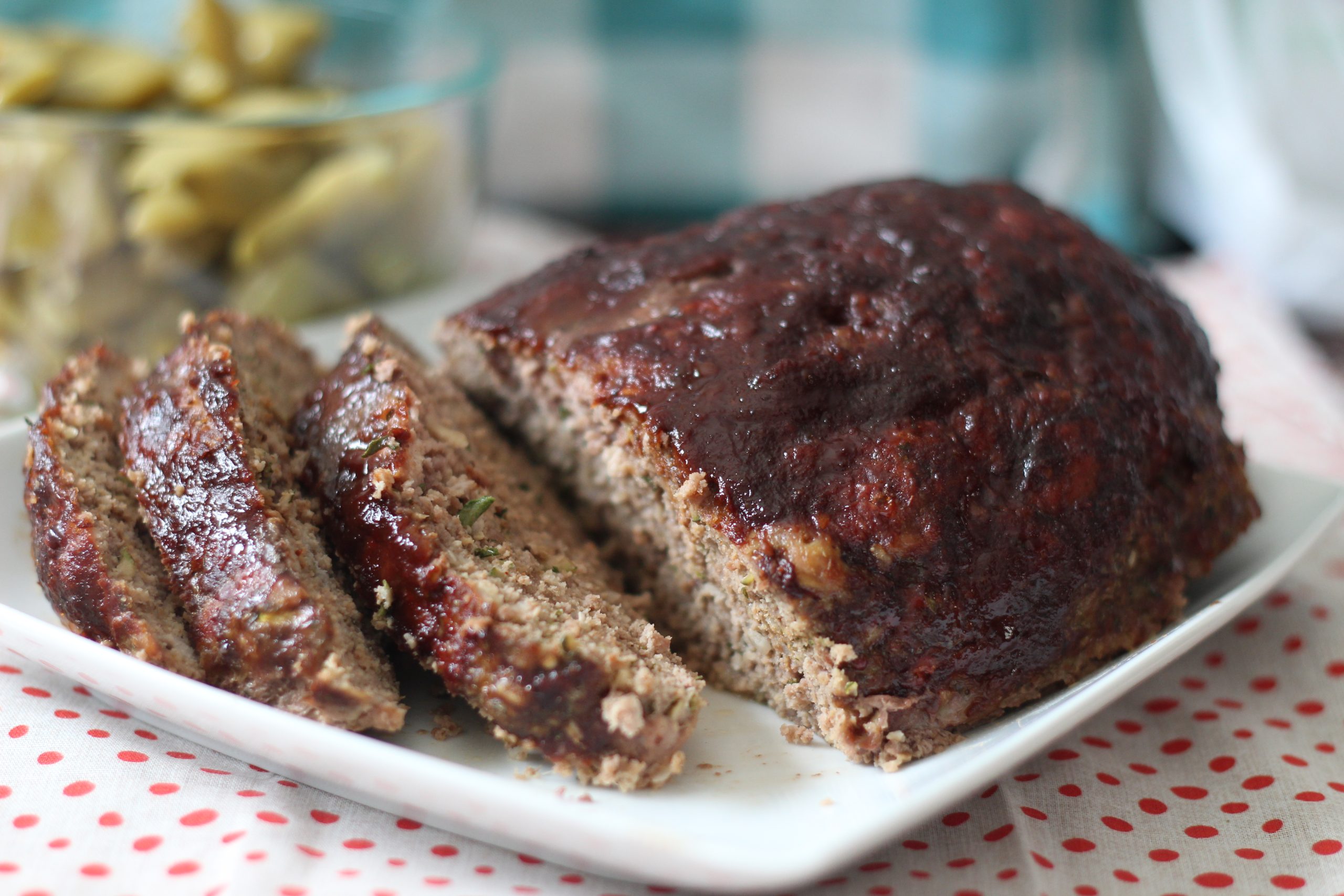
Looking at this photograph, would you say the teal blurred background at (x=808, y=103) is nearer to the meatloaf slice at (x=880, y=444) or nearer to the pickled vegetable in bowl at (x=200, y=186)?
the pickled vegetable in bowl at (x=200, y=186)

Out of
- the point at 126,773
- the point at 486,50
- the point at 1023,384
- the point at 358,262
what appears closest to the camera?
the point at 126,773

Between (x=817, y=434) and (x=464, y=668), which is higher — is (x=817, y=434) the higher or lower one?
the higher one

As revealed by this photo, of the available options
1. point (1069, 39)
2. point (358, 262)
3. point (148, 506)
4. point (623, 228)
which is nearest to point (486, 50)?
point (358, 262)

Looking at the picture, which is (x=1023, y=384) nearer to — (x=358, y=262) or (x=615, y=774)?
(x=615, y=774)

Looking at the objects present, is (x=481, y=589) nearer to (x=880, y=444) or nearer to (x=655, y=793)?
(x=655, y=793)

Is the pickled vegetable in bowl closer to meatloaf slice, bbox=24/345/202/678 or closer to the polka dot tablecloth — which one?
meatloaf slice, bbox=24/345/202/678

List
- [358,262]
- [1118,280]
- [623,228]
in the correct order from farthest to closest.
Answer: [623,228], [358,262], [1118,280]

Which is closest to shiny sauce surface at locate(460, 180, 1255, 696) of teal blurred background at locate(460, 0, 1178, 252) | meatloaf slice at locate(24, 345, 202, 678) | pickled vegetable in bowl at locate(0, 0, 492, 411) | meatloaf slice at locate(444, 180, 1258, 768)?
meatloaf slice at locate(444, 180, 1258, 768)
